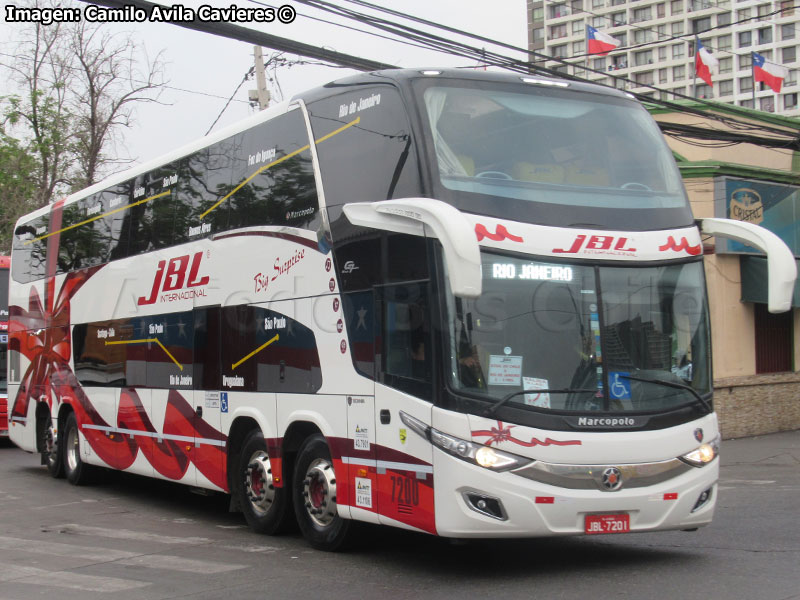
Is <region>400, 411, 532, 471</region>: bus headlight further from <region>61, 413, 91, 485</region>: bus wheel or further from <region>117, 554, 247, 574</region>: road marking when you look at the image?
<region>61, 413, 91, 485</region>: bus wheel

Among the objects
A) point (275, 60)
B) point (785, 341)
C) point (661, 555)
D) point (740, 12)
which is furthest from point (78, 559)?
point (740, 12)

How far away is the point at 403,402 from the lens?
8562 mm

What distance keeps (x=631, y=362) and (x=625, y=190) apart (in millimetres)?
1499

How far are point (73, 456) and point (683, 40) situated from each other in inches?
4063

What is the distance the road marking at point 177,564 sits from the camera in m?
9.12

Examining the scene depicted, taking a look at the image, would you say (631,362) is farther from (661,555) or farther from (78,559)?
(78,559)

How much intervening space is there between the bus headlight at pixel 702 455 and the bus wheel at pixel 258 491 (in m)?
3.94

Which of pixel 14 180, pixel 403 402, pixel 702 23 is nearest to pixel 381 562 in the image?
pixel 403 402

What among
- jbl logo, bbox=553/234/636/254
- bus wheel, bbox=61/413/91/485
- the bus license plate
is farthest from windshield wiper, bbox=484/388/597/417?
bus wheel, bbox=61/413/91/485

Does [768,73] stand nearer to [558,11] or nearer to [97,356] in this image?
[97,356]

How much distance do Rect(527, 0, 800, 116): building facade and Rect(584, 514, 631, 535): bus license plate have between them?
96.2 metres

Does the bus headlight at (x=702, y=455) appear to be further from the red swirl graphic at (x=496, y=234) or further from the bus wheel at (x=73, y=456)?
the bus wheel at (x=73, y=456)

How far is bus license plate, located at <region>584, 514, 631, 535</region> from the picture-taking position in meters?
8.09

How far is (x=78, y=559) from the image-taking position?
983 cm
